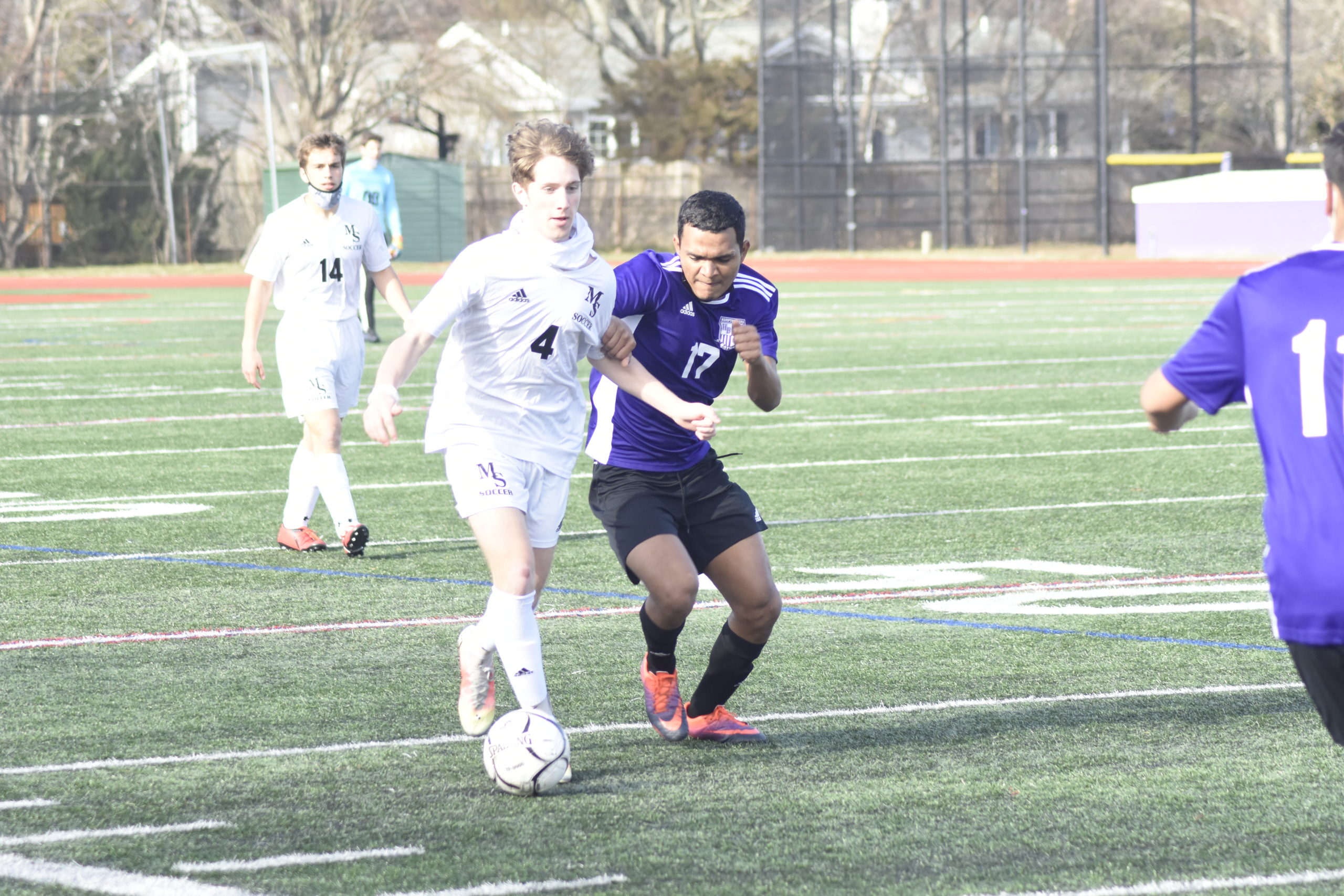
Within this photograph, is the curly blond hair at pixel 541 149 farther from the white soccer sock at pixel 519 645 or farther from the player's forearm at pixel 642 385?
the white soccer sock at pixel 519 645

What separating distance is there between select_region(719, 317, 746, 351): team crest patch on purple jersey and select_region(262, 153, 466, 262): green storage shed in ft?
126

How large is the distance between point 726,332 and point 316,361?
4146mm

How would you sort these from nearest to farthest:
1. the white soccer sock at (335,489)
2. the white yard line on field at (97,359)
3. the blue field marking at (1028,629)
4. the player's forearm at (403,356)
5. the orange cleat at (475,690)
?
the player's forearm at (403,356) < the orange cleat at (475,690) < the blue field marking at (1028,629) < the white soccer sock at (335,489) < the white yard line on field at (97,359)

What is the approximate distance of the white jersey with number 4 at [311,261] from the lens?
9539 millimetres

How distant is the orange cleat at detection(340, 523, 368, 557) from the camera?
9141 mm

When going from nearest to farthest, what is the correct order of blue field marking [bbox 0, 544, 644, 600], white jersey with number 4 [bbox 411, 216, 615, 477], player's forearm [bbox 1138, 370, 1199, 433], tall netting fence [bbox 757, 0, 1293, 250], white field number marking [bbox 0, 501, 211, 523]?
1. player's forearm [bbox 1138, 370, 1199, 433]
2. white jersey with number 4 [bbox 411, 216, 615, 477]
3. blue field marking [bbox 0, 544, 644, 600]
4. white field number marking [bbox 0, 501, 211, 523]
5. tall netting fence [bbox 757, 0, 1293, 250]

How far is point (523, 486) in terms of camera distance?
545 centimetres

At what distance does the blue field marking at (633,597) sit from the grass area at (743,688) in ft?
0.10

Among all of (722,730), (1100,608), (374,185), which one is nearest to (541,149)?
(722,730)

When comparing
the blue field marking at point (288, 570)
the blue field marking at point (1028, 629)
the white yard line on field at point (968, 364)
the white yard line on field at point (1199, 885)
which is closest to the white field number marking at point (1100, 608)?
the blue field marking at point (1028, 629)

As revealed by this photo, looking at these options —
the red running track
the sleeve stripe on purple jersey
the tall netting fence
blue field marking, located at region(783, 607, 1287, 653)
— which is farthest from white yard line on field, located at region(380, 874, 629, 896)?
the tall netting fence

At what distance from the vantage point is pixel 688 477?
5852 millimetres

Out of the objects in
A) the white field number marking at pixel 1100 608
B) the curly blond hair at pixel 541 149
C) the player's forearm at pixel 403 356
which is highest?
the curly blond hair at pixel 541 149

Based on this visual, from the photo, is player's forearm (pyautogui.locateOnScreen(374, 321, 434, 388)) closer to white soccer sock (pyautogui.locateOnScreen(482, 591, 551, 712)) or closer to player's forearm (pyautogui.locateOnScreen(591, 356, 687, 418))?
player's forearm (pyautogui.locateOnScreen(591, 356, 687, 418))
